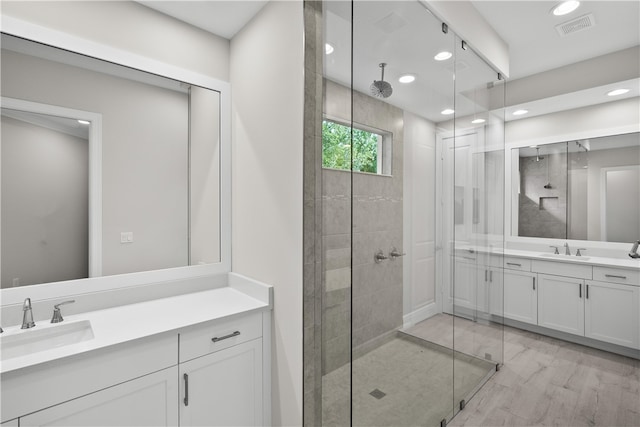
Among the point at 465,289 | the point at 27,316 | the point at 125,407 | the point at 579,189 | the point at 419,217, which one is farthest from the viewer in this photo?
the point at 579,189

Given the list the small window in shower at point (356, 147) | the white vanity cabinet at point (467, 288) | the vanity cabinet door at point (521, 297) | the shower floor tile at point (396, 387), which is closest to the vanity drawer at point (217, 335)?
the shower floor tile at point (396, 387)

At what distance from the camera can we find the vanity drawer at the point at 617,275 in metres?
2.49

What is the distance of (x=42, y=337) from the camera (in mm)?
1324

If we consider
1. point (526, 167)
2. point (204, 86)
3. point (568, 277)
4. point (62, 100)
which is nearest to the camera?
point (62, 100)

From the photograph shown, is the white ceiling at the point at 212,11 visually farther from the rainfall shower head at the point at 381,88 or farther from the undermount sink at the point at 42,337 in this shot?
the undermount sink at the point at 42,337

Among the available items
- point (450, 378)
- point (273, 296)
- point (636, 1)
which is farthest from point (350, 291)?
point (636, 1)

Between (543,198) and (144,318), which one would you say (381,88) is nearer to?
(144,318)

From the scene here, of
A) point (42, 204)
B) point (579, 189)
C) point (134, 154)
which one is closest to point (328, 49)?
point (134, 154)

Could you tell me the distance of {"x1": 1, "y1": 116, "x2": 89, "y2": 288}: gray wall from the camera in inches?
53.8

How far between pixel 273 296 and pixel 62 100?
61.7 inches

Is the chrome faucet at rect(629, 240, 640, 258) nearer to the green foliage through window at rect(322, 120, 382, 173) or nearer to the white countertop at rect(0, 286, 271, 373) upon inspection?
the green foliage through window at rect(322, 120, 382, 173)

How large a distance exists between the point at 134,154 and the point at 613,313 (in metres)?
4.18

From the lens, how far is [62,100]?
1.53m

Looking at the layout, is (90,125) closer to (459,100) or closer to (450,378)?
(459,100)
